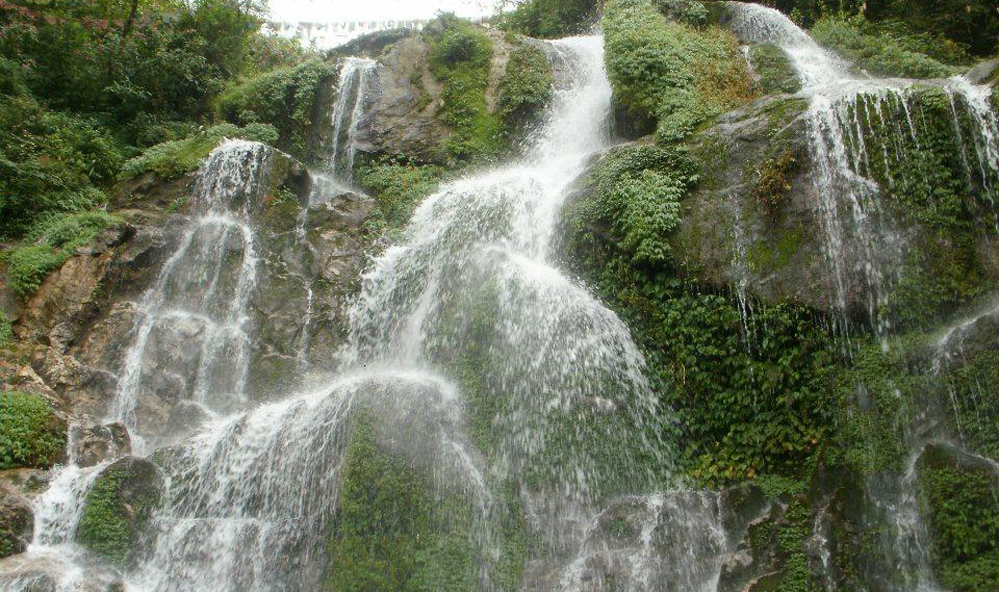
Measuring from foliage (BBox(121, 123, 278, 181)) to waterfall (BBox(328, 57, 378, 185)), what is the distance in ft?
7.14

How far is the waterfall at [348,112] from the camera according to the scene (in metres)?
15.9

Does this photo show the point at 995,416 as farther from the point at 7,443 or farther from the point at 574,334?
the point at 7,443

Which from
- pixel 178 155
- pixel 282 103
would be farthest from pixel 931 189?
pixel 282 103

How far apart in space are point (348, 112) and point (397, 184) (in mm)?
3474

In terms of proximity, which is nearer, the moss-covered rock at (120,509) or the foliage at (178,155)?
the moss-covered rock at (120,509)

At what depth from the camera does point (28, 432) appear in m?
8.52

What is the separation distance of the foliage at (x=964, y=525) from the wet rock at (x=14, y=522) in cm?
1012

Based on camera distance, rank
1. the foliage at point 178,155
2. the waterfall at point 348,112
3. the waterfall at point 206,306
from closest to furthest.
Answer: the waterfall at point 206,306 < the foliage at point 178,155 < the waterfall at point 348,112

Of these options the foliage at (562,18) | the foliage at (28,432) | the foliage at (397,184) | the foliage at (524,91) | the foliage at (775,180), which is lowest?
the foliage at (28,432)

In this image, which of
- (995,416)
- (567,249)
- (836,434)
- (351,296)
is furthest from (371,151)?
(995,416)

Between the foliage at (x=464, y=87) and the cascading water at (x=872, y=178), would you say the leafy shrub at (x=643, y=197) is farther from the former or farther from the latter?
the foliage at (x=464, y=87)

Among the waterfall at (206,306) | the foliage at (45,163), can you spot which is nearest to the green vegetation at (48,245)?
the foliage at (45,163)

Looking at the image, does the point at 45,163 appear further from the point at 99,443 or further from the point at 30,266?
the point at 99,443

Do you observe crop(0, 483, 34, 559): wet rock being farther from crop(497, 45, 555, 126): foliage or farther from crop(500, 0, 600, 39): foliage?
crop(500, 0, 600, 39): foliage
